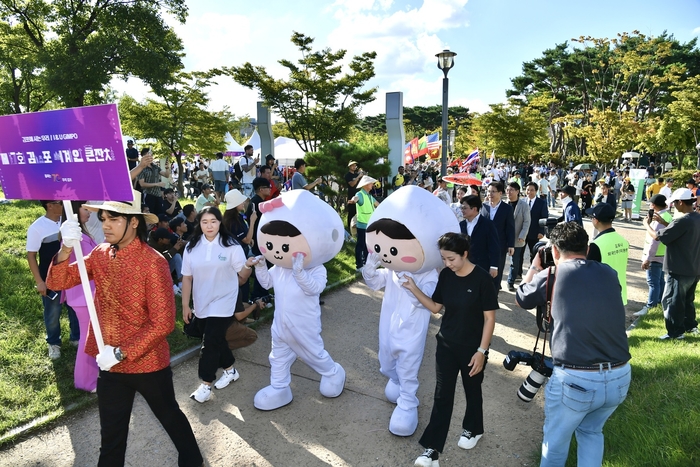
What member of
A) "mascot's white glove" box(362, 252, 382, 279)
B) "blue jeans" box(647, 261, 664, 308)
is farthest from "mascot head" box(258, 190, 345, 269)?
"blue jeans" box(647, 261, 664, 308)

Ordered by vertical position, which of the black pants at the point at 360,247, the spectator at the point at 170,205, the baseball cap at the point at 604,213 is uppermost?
the baseball cap at the point at 604,213

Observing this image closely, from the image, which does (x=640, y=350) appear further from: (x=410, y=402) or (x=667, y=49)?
(x=667, y=49)

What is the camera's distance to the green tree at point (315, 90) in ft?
57.5

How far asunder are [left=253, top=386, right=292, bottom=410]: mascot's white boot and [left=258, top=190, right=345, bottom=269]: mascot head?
126 cm

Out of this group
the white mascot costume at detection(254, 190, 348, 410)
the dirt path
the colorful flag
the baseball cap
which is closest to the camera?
the dirt path

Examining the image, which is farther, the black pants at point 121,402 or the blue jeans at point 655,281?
the blue jeans at point 655,281

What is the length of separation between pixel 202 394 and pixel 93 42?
14673mm

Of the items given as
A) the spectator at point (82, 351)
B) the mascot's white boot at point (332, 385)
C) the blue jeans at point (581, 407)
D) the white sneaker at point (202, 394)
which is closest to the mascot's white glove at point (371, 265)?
the mascot's white boot at point (332, 385)

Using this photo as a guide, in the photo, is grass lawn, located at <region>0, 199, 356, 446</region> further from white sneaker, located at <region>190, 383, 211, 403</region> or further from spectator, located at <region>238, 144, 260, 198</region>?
spectator, located at <region>238, 144, 260, 198</region>

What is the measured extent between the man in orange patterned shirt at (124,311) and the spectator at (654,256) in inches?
257

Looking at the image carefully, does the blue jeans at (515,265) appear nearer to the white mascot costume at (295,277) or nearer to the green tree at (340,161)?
the white mascot costume at (295,277)

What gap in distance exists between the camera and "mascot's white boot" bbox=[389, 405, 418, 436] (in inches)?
158

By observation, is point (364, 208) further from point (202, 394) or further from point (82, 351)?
point (82, 351)

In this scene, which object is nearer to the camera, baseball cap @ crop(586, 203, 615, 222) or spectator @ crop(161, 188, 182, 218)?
baseball cap @ crop(586, 203, 615, 222)
